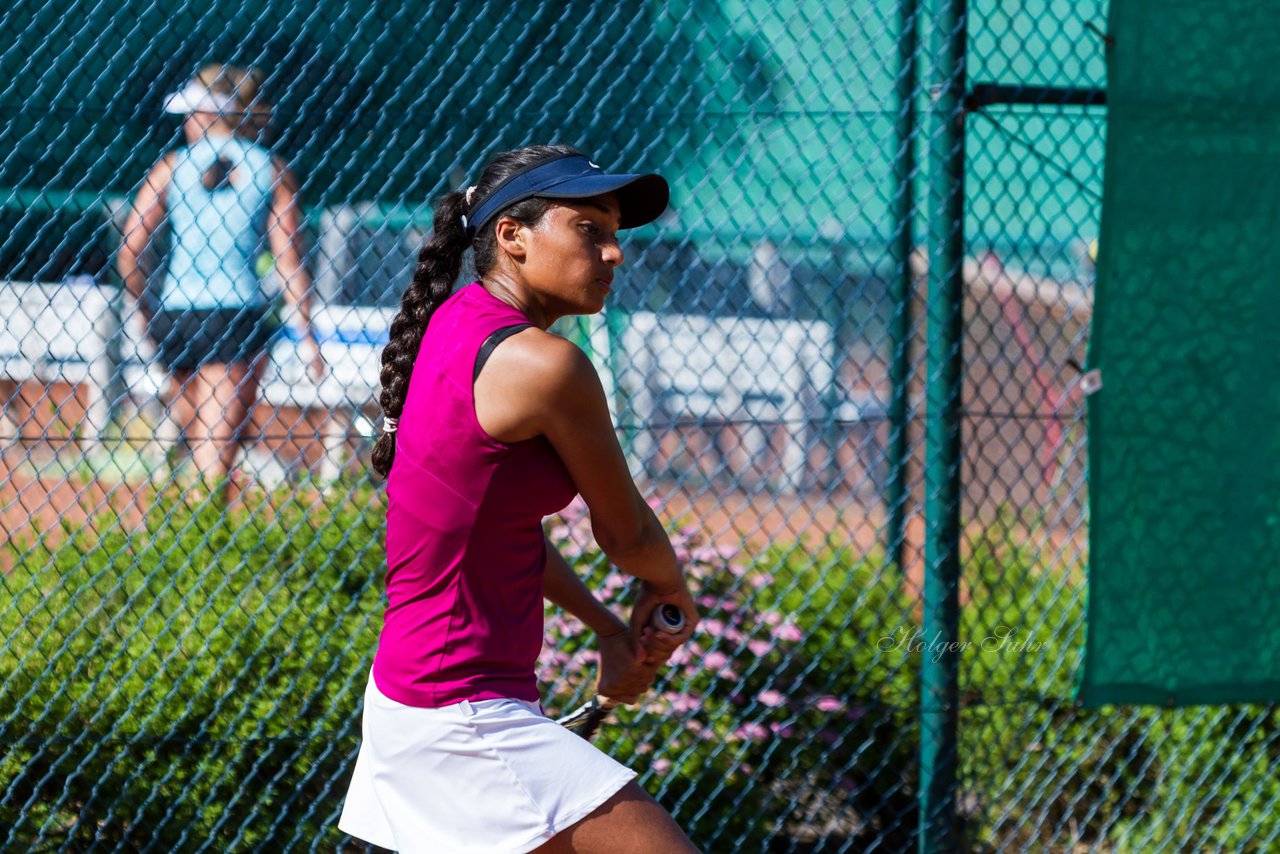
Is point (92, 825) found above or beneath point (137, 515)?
beneath

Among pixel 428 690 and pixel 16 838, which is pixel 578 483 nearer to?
pixel 428 690

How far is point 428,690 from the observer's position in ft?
7.07

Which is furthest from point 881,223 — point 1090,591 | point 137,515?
point 137,515

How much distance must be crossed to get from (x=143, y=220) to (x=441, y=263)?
1.67 metres

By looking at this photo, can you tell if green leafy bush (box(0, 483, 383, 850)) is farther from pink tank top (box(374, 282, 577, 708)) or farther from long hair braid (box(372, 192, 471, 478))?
pink tank top (box(374, 282, 577, 708))

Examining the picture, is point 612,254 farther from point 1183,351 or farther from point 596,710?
point 1183,351

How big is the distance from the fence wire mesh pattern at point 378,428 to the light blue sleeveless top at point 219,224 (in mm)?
15

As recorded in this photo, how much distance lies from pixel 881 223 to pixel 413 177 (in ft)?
5.37

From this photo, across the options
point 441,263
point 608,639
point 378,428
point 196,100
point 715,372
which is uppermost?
point 715,372

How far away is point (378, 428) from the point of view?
11.7 ft

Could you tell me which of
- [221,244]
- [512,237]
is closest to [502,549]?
[512,237]

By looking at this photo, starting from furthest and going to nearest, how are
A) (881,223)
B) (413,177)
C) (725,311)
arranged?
1. (725,311)
2. (881,223)
3. (413,177)

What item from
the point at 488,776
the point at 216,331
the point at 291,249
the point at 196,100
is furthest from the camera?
the point at 216,331

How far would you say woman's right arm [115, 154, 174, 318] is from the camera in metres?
3.68
